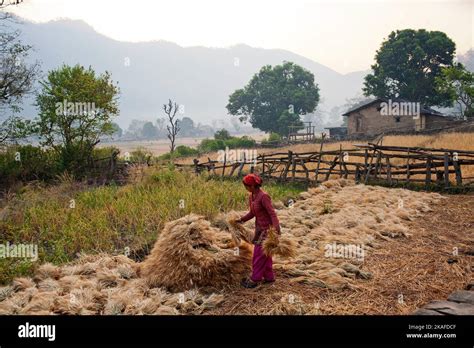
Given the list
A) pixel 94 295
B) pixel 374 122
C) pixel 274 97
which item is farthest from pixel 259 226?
pixel 274 97

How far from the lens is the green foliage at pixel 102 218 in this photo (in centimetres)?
724

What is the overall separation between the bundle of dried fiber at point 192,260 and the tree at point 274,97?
42919mm

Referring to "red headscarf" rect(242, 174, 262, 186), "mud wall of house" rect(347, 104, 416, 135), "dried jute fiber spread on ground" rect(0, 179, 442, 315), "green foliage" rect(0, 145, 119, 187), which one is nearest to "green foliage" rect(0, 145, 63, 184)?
"green foliage" rect(0, 145, 119, 187)

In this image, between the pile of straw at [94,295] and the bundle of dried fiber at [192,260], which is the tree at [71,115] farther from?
the bundle of dried fiber at [192,260]

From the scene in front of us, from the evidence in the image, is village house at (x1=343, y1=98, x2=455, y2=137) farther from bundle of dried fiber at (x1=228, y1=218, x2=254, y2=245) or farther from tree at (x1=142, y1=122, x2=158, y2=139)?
tree at (x1=142, y1=122, x2=158, y2=139)

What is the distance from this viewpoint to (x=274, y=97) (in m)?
50.1

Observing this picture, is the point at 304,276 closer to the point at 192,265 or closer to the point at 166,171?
the point at 192,265

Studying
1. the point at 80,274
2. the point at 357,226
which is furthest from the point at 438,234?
the point at 80,274

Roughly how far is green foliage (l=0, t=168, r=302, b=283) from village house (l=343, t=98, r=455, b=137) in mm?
24764

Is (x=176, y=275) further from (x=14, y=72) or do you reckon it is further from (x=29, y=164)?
(x=14, y=72)

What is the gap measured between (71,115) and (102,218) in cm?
1176

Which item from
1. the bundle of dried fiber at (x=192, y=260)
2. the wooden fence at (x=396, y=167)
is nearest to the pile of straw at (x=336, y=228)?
the bundle of dried fiber at (x=192, y=260)

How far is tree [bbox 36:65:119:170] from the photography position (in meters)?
18.9
